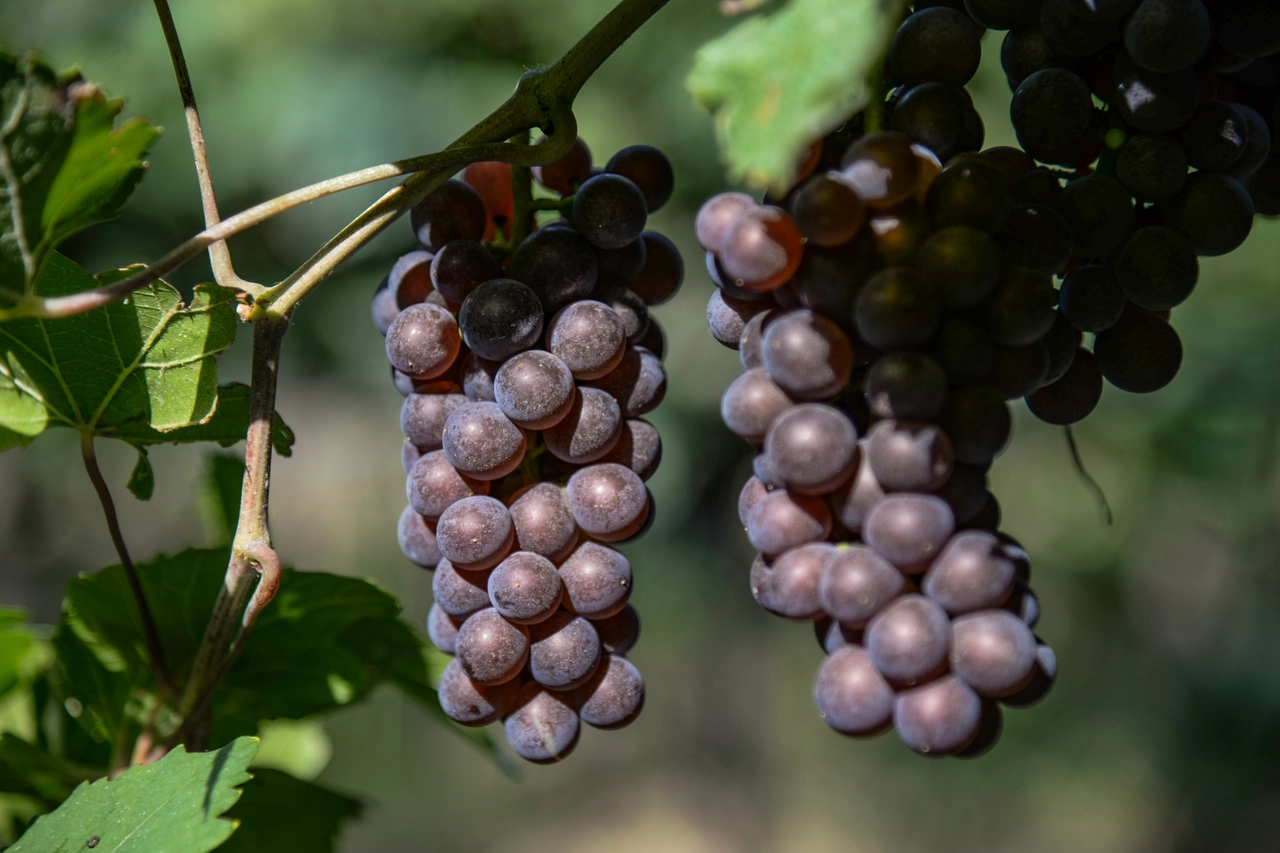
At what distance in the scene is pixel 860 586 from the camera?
39cm

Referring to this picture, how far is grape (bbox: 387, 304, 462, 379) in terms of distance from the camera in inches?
20.2

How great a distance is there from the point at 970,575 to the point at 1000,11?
10.9 inches

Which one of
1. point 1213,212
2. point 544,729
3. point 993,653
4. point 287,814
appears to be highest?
point 1213,212

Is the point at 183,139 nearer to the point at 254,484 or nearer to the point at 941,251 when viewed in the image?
the point at 254,484

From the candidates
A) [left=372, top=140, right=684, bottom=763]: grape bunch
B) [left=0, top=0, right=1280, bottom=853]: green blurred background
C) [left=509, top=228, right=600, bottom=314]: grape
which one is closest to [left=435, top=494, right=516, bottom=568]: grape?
[left=372, top=140, right=684, bottom=763]: grape bunch

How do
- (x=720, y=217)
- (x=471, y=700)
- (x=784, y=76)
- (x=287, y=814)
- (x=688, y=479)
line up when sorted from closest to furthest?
(x=784, y=76) < (x=720, y=217) < (x=471, y=700) < (x=287, y=814) < (x=688, y=479)

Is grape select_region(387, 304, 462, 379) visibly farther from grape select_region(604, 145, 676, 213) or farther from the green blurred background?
the green blurred background

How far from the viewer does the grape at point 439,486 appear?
52 centimetres

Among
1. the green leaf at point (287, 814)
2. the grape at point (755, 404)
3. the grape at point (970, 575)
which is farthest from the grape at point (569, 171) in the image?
the green leaf at point (287, 814)

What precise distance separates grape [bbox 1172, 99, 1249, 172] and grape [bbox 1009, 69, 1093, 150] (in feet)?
0.17

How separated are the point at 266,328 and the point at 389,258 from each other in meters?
1.90

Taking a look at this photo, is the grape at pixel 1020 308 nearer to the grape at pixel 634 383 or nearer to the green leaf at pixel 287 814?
the grape at pixel 634 383

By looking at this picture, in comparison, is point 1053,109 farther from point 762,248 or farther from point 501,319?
point 501,319

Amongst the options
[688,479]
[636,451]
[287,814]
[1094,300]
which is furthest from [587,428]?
[688,479]
